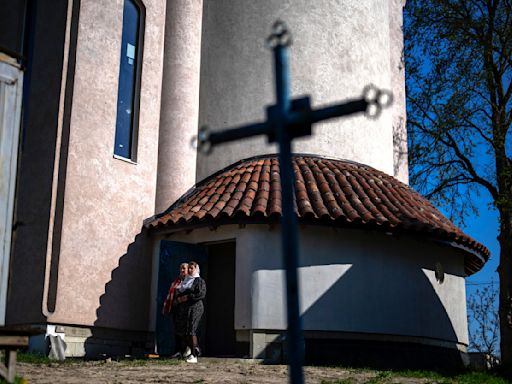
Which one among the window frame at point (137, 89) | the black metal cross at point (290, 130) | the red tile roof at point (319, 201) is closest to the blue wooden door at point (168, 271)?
the red tile roof at point (319, 201)

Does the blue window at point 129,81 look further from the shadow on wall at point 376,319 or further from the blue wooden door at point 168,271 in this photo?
the shadow on wall at point 376,319

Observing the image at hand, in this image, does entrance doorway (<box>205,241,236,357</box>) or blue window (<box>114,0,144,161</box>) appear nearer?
blue window (<box>114,0,144,161</box>)

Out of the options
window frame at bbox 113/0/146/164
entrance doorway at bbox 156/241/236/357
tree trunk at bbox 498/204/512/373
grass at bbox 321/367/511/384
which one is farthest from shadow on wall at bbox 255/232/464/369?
window frame at bbox 113/0/146/164

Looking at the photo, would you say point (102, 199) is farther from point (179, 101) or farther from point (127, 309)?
point (179, 101)

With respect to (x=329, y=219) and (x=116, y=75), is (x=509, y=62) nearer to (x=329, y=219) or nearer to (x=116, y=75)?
(x=329, y=219)

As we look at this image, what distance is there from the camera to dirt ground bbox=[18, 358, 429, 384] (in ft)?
32.0

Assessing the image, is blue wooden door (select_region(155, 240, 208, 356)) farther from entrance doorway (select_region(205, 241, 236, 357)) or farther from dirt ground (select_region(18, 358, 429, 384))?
dirt ground (select_region(18, 358, 429, 384))

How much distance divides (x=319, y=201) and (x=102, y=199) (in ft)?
13.8

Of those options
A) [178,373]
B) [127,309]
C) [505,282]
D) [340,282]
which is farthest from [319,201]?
[178,373]

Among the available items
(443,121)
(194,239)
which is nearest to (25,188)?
(194,239)

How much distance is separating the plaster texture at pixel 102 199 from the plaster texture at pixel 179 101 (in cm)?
31

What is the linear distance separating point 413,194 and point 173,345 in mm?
6363

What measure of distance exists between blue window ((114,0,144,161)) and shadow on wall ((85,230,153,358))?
6.26 ft

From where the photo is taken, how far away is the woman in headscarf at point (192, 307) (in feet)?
41.4
